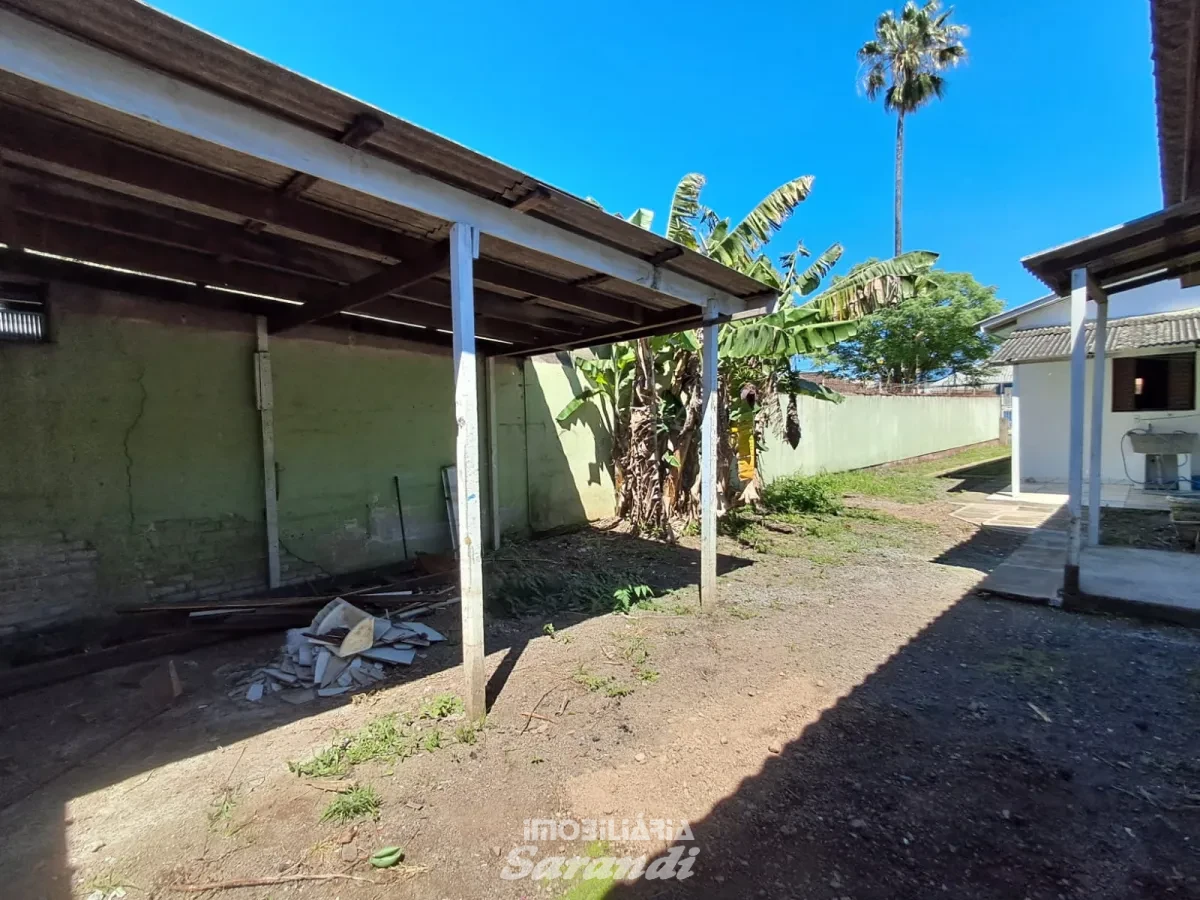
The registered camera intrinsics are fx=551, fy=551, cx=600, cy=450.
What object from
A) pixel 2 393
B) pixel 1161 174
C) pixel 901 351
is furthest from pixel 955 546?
pixel 901 351

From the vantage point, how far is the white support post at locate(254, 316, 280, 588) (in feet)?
16.9

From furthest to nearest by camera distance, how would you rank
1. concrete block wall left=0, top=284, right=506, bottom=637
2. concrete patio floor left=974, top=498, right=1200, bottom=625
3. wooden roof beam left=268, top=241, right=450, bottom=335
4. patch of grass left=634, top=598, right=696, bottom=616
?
patch of grass left=634, top=598, right=696, bottom=616, concrete patio floor left=974, top=498, right=1200, bottom=625, concrete block wall left=0, top=284, right=506, bottom=637, wooden roof beam left=268, top=241, right=450, bottom=335

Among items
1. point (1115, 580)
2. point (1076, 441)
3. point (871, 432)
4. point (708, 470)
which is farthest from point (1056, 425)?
point (708, 470)

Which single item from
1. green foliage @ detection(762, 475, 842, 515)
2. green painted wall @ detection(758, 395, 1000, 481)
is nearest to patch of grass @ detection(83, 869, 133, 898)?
green foliage @ detection(762, 475, 842, 515)

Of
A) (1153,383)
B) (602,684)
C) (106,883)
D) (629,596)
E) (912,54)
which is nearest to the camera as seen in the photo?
(106,883)

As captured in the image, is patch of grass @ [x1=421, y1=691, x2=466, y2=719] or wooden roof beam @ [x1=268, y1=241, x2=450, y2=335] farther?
wooden roof beam @ [x1=268, y1=241, x2=450, y2=335]

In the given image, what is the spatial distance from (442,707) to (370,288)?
2.82m

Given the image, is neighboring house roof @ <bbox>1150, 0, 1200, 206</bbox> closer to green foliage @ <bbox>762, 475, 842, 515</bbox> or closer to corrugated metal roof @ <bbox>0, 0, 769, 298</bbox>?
corrugated metal roof @ <bbox>0, 0, 769, 298</bbox>

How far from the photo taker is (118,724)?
3049mm

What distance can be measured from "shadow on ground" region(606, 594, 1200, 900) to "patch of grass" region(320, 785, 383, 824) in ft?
3.58

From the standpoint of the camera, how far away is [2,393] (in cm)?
392

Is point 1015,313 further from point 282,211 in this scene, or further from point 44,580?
point 44,580

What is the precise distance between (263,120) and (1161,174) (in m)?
6.58

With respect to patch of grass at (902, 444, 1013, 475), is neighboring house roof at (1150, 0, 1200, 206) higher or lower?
higher
